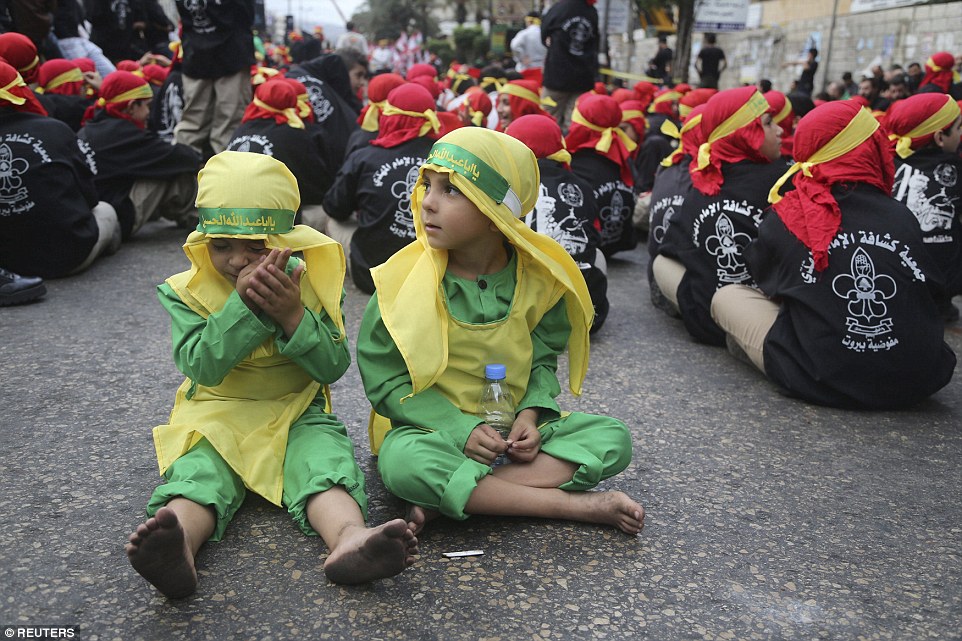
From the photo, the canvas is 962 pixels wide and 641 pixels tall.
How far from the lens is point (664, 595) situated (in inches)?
98.1

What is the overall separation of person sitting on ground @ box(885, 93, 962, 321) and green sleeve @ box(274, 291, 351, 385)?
13.4ft

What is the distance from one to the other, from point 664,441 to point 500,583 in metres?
1.35

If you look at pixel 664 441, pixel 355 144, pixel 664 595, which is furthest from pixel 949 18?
pixel 664 595

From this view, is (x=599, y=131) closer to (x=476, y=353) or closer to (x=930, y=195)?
(x=930, y=195)

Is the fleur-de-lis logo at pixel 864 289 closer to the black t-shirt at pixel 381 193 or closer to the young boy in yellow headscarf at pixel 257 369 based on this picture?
the young boy in yellow headscarf at pixel 257 369

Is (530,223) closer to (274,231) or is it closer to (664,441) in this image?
(664,441)

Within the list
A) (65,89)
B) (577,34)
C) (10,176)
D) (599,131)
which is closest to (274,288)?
(10,176)

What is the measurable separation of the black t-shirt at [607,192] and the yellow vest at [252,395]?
358 centimetres

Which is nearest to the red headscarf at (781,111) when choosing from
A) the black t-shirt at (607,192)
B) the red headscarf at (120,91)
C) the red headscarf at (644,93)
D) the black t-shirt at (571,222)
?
the black t-shirt at (607,192)

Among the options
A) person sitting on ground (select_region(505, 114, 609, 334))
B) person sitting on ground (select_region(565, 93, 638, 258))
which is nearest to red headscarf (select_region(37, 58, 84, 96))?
person sitting on ground (select_region(565, 93, 638, 258))

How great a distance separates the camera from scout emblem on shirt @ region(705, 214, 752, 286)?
195 inches

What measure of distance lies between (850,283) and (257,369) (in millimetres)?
2699

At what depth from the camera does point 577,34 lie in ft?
30.3

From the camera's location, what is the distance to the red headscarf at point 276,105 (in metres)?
6.73
